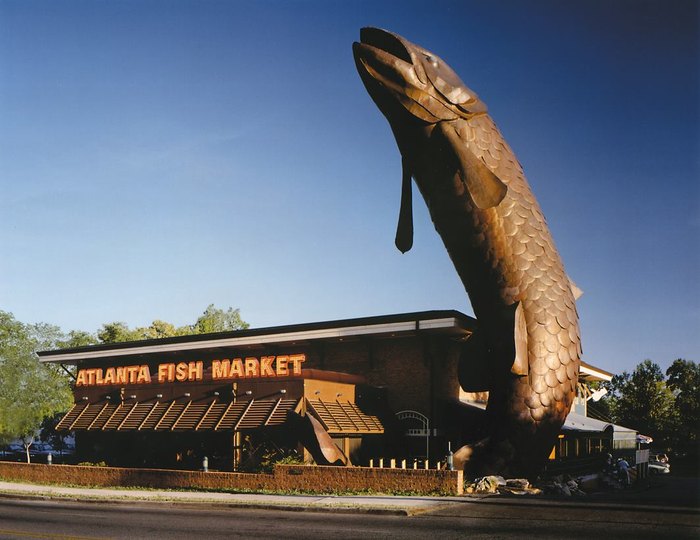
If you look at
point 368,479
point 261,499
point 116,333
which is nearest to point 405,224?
point 368,479

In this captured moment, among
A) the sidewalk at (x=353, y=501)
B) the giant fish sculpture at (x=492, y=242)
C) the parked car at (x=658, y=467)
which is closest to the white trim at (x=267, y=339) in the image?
the giant fish sculpture at (x=492, y=242)

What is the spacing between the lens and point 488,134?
1861cm

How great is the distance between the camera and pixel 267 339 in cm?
3092

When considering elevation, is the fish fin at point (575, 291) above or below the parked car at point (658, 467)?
above

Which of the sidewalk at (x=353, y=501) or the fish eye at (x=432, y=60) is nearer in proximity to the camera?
the sidewalk at (x=353, y=501)

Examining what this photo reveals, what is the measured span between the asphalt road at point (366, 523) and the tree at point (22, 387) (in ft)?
84.0

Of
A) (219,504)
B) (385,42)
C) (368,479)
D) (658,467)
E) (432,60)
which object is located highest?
(385,42)

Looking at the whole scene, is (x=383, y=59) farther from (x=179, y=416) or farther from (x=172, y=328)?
(x=172, y=328)

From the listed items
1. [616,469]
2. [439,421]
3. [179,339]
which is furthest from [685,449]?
[179,339]

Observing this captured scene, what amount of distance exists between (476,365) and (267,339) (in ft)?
43.1

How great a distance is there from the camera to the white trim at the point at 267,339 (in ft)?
89.8

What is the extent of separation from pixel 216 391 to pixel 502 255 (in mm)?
15316

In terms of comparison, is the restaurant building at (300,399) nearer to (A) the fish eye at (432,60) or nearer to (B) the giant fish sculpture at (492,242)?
(B) the giant fish sculpture at (492,242)

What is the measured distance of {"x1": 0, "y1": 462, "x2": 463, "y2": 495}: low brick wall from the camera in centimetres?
1992
